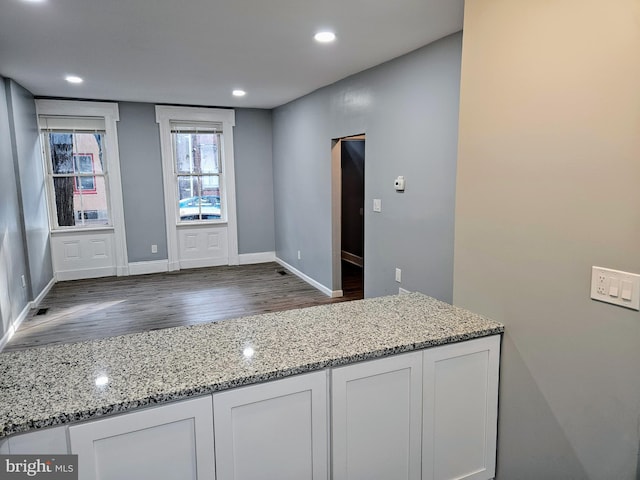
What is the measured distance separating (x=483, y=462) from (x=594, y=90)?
1557 millimetres

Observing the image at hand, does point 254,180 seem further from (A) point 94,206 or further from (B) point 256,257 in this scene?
(A) point 94,206

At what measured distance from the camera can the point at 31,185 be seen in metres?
4.95

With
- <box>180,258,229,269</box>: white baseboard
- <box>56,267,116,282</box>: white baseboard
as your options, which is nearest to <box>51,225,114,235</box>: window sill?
<box>56,267,116,282</box>: white baseboard

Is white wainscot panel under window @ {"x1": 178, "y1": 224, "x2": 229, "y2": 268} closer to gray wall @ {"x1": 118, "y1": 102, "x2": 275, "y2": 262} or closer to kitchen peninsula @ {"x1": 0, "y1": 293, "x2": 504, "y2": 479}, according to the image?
gray wall @ {"x1": 118, "y1": 102, "x2": 275, "y2": 262}

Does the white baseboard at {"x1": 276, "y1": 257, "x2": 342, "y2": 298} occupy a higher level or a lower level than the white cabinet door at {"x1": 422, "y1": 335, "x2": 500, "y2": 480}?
lower

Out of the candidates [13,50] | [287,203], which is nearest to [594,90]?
[13,50]

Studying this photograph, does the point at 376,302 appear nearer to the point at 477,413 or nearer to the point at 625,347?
the point at 477,413

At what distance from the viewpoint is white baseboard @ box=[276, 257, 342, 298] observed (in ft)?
17.0

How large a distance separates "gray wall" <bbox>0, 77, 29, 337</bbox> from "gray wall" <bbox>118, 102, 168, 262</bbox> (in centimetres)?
177

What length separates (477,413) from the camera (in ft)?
6.01

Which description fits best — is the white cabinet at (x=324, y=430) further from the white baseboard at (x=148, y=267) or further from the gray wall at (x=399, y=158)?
the white baseboard at (x=148, y=267)

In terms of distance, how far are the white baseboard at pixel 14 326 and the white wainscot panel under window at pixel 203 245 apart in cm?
232

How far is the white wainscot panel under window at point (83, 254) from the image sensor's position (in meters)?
5.94
